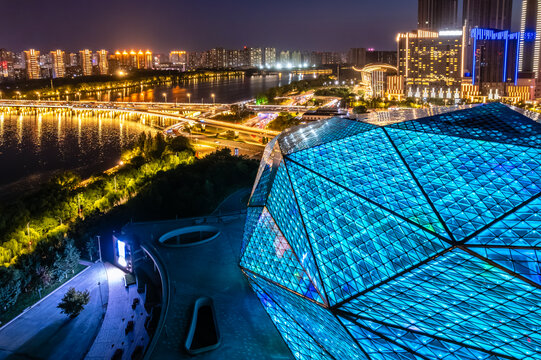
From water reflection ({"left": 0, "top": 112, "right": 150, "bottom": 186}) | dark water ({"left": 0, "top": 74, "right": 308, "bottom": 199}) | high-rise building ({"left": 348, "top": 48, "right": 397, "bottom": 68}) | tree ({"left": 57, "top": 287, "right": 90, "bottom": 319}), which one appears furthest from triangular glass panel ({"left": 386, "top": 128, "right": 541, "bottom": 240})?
high-rise building ({"left": 348, "top": 48, "right": 397, "bottom": 68})

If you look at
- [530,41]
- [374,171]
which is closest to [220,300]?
[374,171]

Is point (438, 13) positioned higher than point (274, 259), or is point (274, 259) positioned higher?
point (438, 13)

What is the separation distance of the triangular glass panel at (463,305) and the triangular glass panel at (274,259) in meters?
1.81

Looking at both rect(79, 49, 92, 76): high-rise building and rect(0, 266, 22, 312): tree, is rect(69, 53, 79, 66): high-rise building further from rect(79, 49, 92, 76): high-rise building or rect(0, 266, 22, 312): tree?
rect(0, 266, 22, 312): tree

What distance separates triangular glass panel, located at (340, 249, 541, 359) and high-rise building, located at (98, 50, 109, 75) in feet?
522

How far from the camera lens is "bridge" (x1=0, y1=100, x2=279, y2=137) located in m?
58.9

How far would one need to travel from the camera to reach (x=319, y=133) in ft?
61.2

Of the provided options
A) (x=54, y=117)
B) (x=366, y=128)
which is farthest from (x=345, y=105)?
(x=366, y=128)

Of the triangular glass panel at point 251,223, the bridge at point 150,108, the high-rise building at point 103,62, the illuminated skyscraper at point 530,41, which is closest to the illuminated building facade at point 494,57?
the illuminated skyscraper at point 530,41

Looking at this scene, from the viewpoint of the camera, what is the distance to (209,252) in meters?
18.7

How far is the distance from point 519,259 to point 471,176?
10.2 ft

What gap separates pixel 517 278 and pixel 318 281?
4.57 meters

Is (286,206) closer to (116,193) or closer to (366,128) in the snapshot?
(366,128)

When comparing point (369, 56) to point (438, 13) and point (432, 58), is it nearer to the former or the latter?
point (438, 13)
